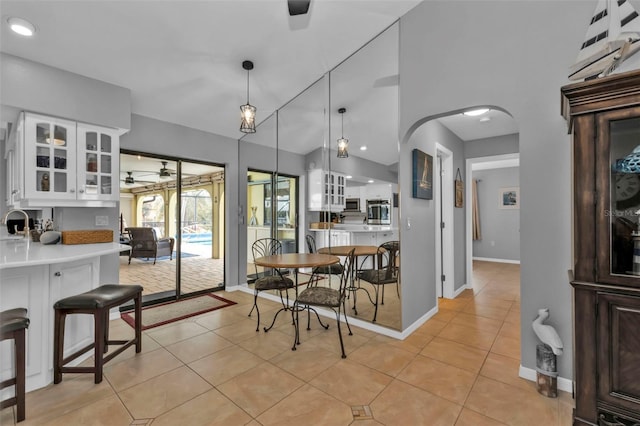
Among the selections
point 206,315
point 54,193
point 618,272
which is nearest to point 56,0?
point 54,193

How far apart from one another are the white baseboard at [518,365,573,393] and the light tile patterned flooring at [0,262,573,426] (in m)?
0.04

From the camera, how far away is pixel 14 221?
332cm

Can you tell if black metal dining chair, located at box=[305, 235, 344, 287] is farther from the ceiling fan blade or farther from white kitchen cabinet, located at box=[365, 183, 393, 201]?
the ceiling fan blade

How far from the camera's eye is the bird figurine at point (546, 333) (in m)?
1.76

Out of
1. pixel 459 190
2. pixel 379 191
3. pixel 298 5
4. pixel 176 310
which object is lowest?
pixel 176 310

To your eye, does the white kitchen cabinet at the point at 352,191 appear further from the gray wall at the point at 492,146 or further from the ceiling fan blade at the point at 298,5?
the gray wall at the point at 492,146

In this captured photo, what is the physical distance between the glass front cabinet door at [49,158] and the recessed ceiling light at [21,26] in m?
0.67

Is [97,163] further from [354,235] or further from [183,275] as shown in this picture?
[354,235]

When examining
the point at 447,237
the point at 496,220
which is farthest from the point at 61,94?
the point at 496,220

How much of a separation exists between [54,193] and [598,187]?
4.19m

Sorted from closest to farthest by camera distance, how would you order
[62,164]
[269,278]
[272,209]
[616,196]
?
[616,196] → [62,164] → [269,278] → [272,209]

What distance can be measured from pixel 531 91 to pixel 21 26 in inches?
157

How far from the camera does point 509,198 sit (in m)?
6.97

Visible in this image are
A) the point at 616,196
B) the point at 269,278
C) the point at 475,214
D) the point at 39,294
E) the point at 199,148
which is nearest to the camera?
the point at 616,196
